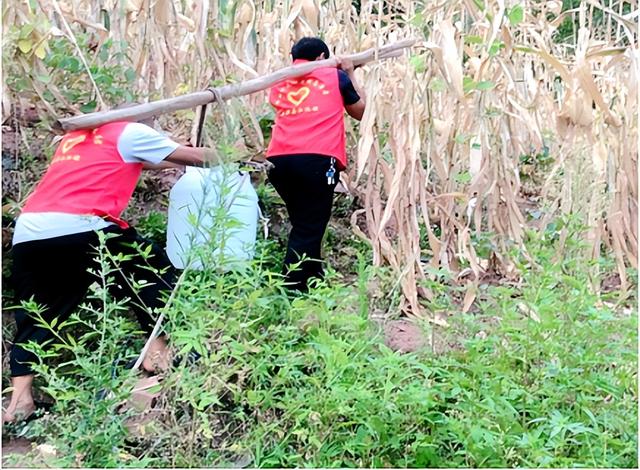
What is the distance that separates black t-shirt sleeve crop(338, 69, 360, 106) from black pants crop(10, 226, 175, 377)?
1094 millimetres

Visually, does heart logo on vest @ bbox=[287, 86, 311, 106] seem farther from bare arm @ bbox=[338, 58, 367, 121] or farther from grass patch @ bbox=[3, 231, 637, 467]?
grass patch @ bbox=[3, 231, 637, 467]

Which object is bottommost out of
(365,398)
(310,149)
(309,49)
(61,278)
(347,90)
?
(365,398)

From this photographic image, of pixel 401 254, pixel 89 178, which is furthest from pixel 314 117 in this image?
pixel 89 178

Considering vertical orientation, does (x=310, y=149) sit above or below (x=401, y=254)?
above

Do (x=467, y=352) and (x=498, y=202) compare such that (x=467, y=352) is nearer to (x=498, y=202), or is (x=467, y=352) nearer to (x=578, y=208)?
(x=578, y=208)

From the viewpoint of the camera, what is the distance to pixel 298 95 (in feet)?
10.9

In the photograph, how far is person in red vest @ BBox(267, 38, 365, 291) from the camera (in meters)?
3.25

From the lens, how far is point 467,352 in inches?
91.0

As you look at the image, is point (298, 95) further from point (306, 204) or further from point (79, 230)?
point (79, 230)

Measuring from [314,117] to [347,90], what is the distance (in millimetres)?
188

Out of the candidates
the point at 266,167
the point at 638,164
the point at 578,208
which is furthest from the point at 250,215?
the point at 638,164

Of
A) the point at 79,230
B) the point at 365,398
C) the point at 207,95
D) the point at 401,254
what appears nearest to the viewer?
the point at 365,398

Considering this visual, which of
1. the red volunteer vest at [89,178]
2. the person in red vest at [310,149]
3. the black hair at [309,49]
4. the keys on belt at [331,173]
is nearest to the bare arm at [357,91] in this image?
the person in red vest at [310,149]

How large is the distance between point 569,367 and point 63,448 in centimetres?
138
